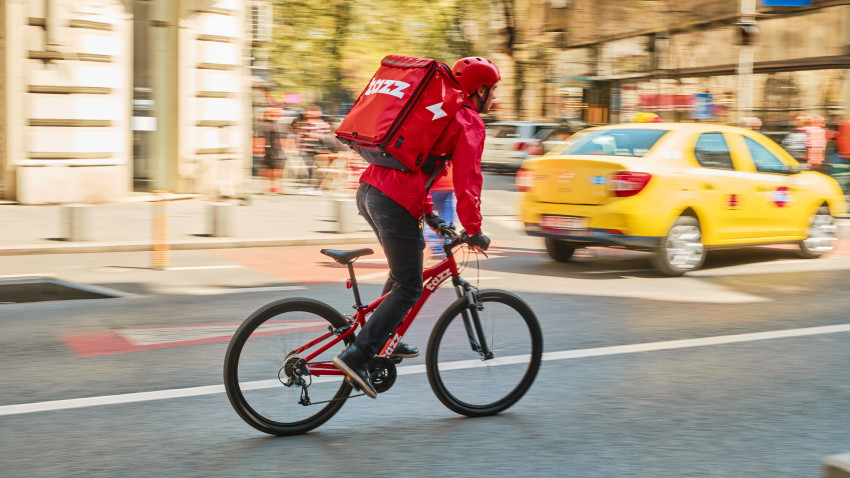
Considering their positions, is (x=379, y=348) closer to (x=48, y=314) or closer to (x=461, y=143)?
(x=461, y=143)

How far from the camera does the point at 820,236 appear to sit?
12016 mm

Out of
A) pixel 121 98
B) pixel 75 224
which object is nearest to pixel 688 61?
pixel 121 98

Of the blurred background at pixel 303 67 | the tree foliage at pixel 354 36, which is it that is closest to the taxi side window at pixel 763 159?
the blurred background at pixel 303 67

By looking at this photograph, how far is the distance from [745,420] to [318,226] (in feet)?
31.7

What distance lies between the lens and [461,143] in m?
4.50

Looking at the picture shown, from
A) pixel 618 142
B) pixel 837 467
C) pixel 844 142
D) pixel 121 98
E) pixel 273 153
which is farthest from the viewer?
pixel 273 153

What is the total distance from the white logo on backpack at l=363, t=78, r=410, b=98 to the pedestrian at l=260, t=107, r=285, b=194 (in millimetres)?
15654

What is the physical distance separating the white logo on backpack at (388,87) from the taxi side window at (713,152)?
6604mm

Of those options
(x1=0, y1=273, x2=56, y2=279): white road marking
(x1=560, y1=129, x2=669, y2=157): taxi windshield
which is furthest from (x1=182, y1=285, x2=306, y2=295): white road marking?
(x1=560, y1=129, x2=669, y2=157): taxi windshield

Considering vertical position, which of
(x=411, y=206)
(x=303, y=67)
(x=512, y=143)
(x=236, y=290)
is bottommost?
(x=236, y=290)

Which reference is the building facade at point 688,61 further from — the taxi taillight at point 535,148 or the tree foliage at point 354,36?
the taxi taillight at point 535,148

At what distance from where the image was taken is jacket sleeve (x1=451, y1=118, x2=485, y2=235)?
4484 mm

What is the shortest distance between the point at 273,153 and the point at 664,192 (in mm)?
11612

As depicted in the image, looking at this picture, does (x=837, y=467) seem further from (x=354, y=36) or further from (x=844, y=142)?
(x=354, y=36)
